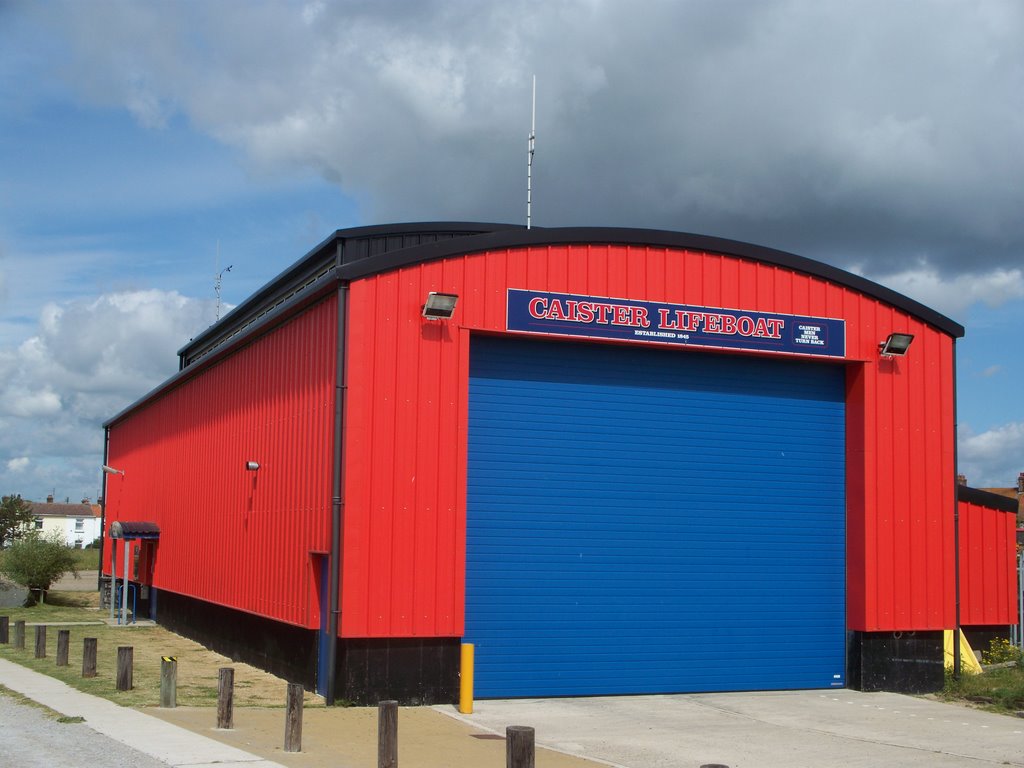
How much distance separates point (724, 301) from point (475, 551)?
5473 mm

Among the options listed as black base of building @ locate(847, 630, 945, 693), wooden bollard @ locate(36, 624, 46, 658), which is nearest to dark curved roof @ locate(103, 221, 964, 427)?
black base of building @ locate(847, 630, 945, 693)

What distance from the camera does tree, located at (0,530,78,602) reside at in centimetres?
3669

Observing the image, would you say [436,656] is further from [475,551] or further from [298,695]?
[298,695]

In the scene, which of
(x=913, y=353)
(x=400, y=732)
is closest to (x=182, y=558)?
(x=400, y=732)

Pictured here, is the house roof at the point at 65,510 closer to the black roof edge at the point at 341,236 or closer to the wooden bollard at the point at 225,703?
the black roof edge at the point at 341,236

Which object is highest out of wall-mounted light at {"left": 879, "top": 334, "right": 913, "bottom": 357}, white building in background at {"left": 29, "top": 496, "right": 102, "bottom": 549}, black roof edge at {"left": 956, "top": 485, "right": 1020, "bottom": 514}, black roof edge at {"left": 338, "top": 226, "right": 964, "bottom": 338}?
black roof edge at {"left": 338, "top": 226, "right": 964, "bottom": 338}

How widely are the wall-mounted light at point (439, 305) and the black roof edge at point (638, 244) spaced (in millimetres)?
599

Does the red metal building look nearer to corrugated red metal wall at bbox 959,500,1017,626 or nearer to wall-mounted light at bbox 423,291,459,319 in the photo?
wall-mounted light at bbox 423,291,459,319

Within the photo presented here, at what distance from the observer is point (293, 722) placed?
487 inches

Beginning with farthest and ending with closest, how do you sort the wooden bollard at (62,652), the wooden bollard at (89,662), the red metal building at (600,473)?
1. the wooden bollard at (62,652)
2. the wooden bollard at (89,662)
3. the red metal building at (600,473)

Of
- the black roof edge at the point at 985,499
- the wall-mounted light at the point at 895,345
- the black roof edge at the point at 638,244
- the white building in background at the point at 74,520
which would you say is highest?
the black roof edge at the point at 638,244

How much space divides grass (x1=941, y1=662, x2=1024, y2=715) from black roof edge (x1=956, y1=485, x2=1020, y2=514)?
341 centimetres

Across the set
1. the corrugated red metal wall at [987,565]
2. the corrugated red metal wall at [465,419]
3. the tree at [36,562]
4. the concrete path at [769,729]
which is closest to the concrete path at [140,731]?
the corrugated red metal wall at [465,419]

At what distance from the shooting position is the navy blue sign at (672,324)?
17.3 metres
